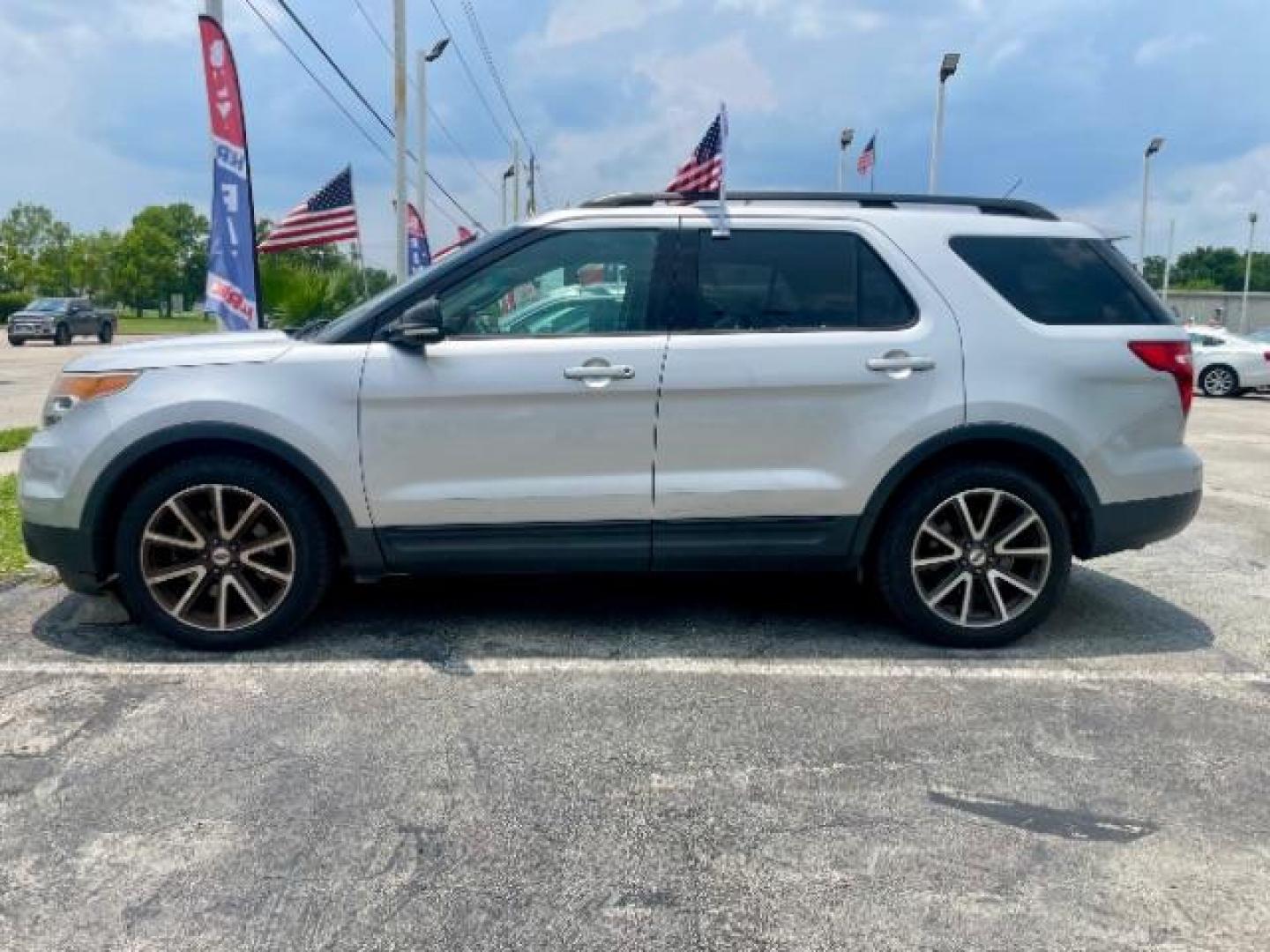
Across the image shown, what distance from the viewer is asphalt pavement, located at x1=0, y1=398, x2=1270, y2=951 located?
8.24 feet

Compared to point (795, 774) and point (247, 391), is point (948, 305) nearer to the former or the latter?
point (795, 774)

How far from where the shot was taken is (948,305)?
4.32m

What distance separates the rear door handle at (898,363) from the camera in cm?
422

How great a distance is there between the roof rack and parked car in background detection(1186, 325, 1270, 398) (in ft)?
56.9

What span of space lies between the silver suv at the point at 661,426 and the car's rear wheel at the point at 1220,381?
18.3 metres

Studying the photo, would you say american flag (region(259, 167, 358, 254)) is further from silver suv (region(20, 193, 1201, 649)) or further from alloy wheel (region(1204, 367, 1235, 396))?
alloy wheel (region(1204, 367, 1235, 396))

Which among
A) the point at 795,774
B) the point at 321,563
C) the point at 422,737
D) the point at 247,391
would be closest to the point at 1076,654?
the point at 795,774

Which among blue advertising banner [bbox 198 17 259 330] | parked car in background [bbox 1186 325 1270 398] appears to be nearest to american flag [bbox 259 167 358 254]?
blue advertising banner [bbox 198 17 259 330]

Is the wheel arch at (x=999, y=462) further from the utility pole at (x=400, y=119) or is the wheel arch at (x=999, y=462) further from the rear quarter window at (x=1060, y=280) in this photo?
the utility pole at (x=400, y=119)

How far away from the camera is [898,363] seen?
4.23 meters

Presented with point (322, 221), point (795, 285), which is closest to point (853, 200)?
point (795, 285)

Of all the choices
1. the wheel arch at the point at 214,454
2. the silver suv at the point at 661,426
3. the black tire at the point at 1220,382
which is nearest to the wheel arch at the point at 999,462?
the silver suv at the point at 661,426

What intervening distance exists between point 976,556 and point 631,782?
2031mm

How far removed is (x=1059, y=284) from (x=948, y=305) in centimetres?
54
